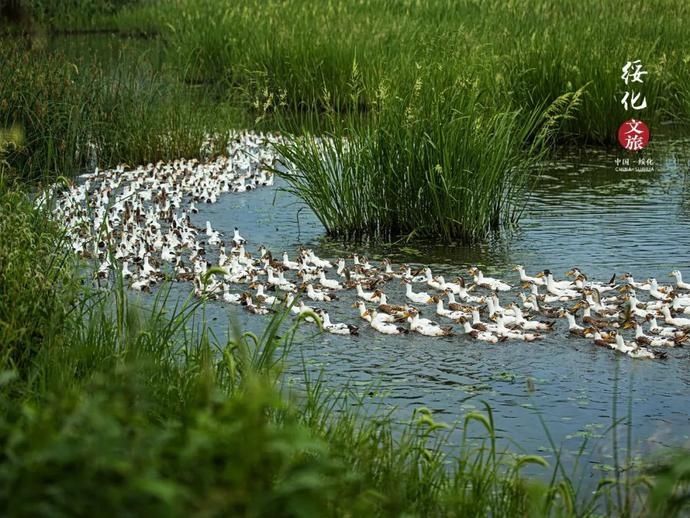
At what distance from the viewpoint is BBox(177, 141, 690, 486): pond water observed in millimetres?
6207

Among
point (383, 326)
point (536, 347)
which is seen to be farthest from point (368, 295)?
point (536, 347)

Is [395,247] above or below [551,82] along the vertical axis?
below

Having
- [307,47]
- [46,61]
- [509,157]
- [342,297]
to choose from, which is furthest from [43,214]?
[307,47]

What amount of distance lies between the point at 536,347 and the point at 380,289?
1631mm

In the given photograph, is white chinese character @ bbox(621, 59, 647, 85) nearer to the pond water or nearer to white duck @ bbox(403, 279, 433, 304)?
the pond water

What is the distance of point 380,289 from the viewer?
878 cm

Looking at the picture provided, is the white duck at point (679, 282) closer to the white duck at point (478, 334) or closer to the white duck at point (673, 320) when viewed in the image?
A: the white duck at point (673, 320)

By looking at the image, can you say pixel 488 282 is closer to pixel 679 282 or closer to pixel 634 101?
pixel 679 282

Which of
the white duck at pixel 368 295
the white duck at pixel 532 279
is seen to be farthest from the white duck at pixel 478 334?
the white duck at pixel 532 279

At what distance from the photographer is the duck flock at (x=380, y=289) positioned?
7711 millimetres

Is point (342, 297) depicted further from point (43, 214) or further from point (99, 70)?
point (99, 70)

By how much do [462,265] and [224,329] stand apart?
241cm

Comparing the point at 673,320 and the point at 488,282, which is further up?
the point at 488,282

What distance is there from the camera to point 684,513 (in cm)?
482
